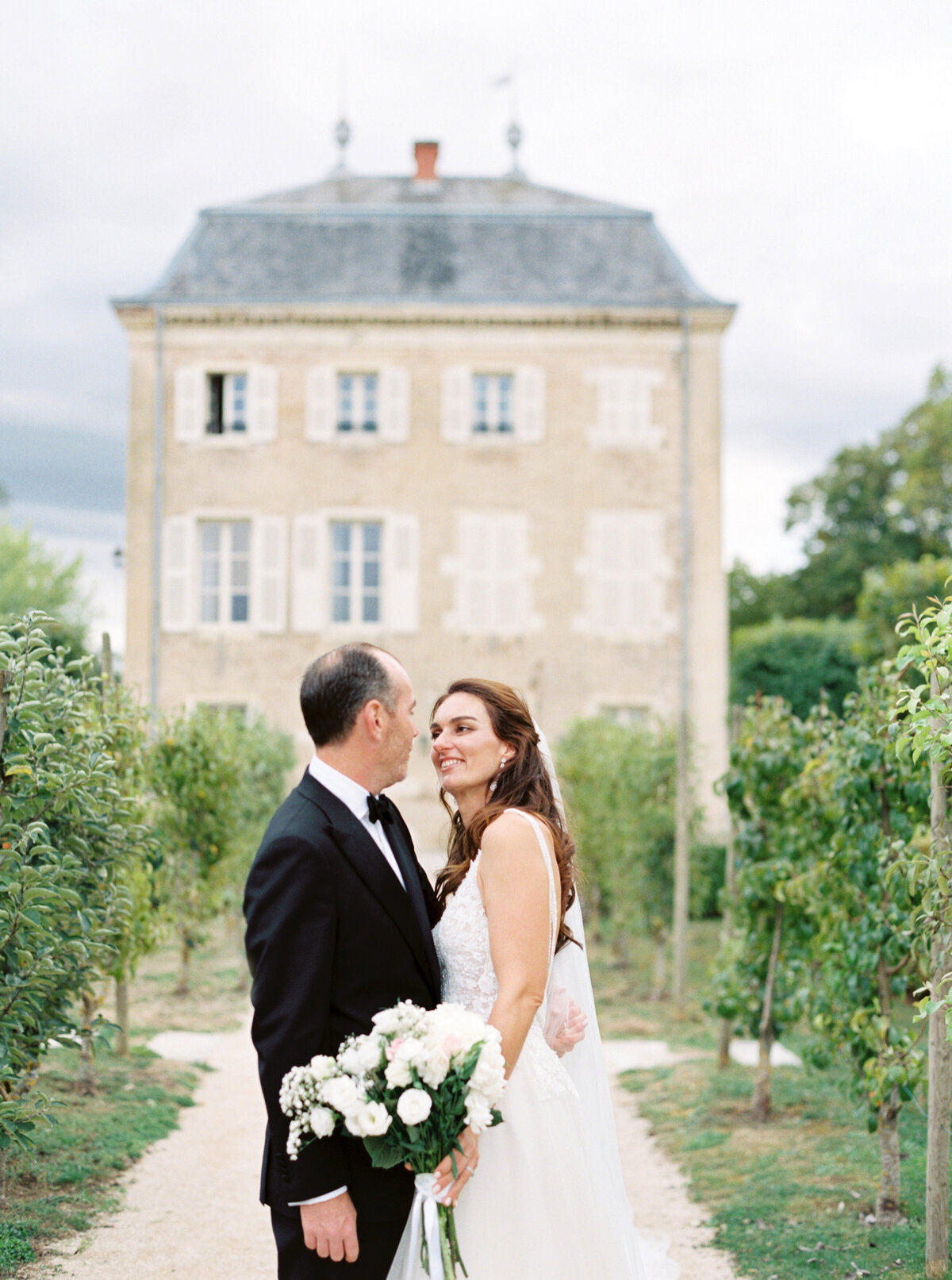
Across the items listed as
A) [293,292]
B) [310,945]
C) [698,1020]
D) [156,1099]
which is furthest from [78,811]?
[293,292]

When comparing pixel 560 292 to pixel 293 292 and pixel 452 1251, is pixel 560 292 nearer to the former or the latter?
pixel 293 292

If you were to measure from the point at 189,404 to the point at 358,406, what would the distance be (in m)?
2.75

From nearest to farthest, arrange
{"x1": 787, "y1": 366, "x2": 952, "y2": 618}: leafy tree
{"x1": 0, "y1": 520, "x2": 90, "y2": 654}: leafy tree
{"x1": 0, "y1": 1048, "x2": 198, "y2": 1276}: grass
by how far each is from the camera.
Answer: {"x1": 0, "y1": 1048, "x2": 198, "y2": 1276}: grass, {"x1": 787, "y1": 366, "x2": 952, "y2": 618}: leafy tree, {"x1": 0, "y1": 520, "x2": 90, "y2": 654}: leafy tree

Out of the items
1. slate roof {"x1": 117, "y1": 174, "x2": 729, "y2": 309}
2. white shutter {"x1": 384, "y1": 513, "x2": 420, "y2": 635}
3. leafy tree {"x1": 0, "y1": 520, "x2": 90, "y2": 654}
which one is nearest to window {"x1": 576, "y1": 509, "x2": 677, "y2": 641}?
white shutter {"x1": 384, "y1": 513, "x2": 420, "y2": 635}

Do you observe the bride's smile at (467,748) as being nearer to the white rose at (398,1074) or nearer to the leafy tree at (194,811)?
the white rose at (398,1074)

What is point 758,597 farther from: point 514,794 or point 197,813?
point 514,794

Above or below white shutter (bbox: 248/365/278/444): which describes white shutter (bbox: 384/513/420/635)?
below

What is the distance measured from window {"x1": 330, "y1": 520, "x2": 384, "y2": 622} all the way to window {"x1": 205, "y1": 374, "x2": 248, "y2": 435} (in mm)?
2338

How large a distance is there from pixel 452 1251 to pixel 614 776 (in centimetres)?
898

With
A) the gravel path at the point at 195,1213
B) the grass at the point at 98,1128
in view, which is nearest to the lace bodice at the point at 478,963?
the grass at the point at 98,1128

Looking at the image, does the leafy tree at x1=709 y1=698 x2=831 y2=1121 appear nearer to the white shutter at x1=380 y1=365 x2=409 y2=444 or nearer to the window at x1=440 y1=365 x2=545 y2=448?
the window at x1=440 y1=365 x2=545 y2=448

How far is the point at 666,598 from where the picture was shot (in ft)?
65.2

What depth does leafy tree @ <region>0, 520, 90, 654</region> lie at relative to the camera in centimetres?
3547

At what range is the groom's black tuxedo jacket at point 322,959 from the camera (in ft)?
8.12
